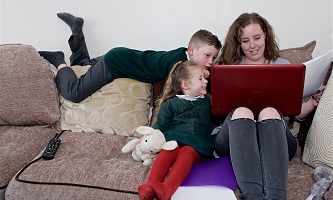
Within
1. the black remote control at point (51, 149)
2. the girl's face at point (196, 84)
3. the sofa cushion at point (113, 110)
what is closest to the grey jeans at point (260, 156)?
the girl's face at point (196, 84)

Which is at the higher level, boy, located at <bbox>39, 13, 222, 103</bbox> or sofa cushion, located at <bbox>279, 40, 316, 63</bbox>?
sofa cushion, located at <bbox>279, 40, 316, 63</bbox>

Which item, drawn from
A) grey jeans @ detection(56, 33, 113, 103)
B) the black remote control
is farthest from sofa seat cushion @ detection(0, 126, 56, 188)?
grey jeans @ detection(56, 33, 113, 103)

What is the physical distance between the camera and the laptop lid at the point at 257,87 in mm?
1517

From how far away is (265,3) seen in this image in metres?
2.29

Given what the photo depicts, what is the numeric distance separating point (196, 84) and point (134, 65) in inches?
17.1

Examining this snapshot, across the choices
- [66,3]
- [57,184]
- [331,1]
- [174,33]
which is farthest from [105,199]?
[331,1]

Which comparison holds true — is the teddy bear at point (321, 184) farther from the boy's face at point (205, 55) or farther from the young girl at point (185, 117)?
the boy's face at point (205, 55)

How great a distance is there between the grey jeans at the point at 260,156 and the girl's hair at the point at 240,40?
518mm

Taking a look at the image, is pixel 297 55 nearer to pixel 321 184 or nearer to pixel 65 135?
pixel 321 184

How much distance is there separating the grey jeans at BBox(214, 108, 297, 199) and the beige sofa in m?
0.13

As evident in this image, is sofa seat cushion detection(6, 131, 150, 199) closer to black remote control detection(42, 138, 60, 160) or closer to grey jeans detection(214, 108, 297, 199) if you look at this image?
black remote control detection(42, 138, 60, 160)

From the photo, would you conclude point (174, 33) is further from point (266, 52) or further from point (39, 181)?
point (39, 181)

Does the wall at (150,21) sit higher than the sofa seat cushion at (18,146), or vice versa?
the wall at (150,21)

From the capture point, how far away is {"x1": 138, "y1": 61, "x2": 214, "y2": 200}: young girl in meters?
1.58
